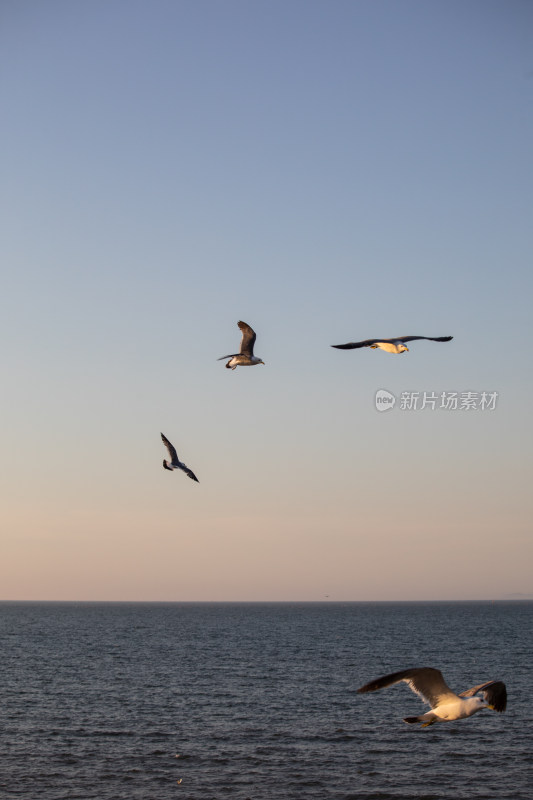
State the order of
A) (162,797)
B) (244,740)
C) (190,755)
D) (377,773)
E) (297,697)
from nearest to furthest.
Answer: (162,797), (377,773), (190,755), (244,740), (297,697)

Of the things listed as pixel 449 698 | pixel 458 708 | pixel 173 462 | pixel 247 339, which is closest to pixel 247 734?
pixel 173 462

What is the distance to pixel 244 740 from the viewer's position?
146 feet

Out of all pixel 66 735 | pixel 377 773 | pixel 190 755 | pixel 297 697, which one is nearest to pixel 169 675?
pixel 297 697

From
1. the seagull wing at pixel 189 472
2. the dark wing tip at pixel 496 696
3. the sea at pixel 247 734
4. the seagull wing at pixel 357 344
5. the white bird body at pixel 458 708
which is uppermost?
the seagull wing at pixel 357 344

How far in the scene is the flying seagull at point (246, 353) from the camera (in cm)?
2238

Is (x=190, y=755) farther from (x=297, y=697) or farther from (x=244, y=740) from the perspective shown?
(x=297, y=697)

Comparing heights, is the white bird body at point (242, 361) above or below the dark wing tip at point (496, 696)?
above

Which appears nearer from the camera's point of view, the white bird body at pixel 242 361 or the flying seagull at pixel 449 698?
the flying seagull at pixel 449 698

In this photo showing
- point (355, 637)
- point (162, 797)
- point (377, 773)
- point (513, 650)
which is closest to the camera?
point (162, 797)

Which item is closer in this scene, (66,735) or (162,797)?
(162,797)

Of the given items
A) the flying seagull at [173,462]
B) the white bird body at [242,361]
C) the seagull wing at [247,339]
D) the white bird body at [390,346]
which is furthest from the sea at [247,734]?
the white bird body at [390,346]

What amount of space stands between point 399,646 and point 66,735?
2927 inches

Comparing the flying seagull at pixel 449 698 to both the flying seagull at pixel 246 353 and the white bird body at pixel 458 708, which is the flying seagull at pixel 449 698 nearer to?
the white bird body at pixel 458 708

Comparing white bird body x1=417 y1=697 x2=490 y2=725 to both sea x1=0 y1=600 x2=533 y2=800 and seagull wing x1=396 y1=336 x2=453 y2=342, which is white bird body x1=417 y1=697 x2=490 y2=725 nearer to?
seagull wing x1=396 y1=336 x2=453 y2=342
